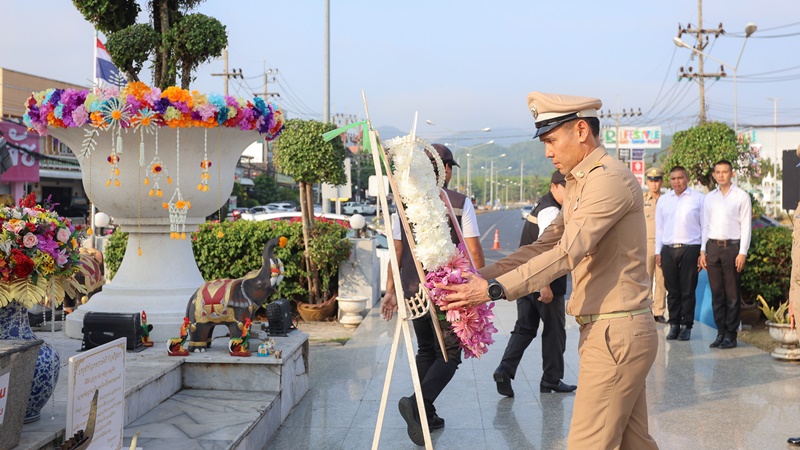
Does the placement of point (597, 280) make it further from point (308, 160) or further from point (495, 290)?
point (308, 160)

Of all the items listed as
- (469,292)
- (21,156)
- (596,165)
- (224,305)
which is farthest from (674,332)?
(21,156)

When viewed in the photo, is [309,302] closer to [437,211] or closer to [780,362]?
[780,362]

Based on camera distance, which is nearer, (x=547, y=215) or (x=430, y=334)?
(x=430, y=334)

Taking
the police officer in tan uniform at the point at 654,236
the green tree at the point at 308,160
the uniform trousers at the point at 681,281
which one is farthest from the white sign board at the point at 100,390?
the police officer in tan uniform at the point at 654,236

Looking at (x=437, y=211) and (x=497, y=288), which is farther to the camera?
(x=437, y=211)

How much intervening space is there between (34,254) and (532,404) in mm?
4066

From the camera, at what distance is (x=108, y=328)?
6.32 meters

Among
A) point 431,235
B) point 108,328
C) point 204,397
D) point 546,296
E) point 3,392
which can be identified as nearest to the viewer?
point 3,392

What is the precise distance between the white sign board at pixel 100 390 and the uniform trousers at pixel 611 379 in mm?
2307

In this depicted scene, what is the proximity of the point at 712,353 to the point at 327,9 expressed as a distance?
1305cm

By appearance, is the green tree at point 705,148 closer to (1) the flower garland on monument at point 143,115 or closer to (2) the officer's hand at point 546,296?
(2) the officer's hand at point 546,296

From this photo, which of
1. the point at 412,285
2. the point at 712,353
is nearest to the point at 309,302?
the point at 712,353

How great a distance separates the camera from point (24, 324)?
4449 mm

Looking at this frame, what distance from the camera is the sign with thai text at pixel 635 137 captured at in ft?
227
